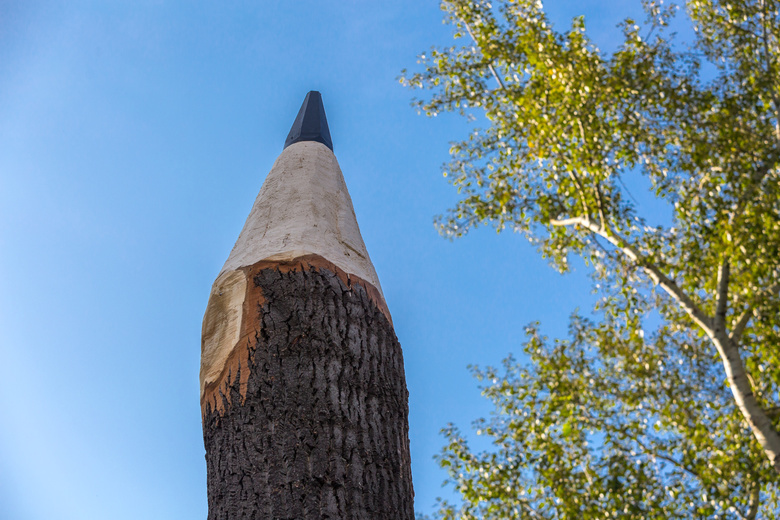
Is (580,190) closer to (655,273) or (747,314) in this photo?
(655,273)

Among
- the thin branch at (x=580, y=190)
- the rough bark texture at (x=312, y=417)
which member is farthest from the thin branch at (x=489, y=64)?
the rough bark texture at (x=312, y=417)

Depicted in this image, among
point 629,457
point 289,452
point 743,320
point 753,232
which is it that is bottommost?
point 289,452

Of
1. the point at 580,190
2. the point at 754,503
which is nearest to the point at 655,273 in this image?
the point at 580,190

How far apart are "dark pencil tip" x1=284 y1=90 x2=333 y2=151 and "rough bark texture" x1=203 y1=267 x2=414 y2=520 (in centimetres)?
194

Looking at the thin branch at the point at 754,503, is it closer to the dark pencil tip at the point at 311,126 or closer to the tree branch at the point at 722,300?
the tree branch at the point at 722,300

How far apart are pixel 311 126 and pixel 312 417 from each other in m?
2.96

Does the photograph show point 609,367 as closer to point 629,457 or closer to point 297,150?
point 629,457

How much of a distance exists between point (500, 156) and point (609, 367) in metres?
2.25

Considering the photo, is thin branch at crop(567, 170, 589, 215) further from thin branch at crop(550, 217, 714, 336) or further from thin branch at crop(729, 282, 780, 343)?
thin branch at crop(729, 282, 780, 343)

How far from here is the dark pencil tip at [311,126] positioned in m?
4.76

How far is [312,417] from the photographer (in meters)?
2.51

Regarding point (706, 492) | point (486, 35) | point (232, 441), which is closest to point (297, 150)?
point (232, 441)

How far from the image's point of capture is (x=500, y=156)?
19.8 feet

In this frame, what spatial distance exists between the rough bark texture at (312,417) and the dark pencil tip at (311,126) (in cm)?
194
